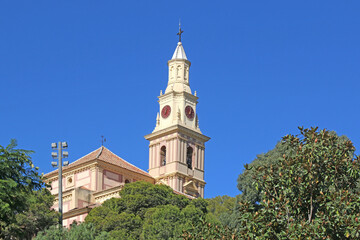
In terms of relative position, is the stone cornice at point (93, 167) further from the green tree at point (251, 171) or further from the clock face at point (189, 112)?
the green tree at point (251, 171)

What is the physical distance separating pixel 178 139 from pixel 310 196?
44949 mm

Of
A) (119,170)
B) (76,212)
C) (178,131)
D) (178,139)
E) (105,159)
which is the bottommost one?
(76,212)

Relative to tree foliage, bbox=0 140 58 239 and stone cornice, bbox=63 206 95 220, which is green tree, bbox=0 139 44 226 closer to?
tree foliage, bbox=0 140 58 239

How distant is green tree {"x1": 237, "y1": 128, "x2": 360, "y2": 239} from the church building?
A: 36915mm

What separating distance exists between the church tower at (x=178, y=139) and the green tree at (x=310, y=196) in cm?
4262

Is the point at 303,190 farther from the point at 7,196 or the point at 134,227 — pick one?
the point at 134,227

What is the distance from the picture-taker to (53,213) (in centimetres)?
5056

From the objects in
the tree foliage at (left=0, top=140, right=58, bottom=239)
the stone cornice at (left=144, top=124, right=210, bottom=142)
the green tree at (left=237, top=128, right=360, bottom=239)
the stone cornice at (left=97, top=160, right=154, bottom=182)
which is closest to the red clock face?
the stone cornice at (left=144, top=124, right=210, bottom=142)

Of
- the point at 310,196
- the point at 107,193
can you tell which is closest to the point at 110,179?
the point at 107,193

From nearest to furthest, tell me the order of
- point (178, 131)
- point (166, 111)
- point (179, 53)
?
1. point (178, 131)
2. point (166, 111)
3. point (179, 53)

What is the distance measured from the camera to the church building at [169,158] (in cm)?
6469

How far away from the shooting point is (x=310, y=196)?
2591cm

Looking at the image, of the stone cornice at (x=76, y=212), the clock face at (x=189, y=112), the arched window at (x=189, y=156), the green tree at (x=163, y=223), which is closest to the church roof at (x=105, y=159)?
the arched window at (x=189, y=156)

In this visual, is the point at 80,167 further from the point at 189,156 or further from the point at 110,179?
the point at 189,156
